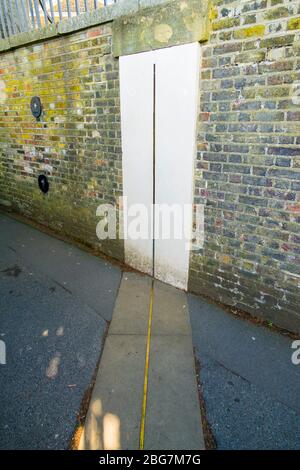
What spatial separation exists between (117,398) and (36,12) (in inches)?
200

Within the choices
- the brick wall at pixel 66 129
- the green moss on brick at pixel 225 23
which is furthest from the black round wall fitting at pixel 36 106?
the green moss on brick at pixel 225 23

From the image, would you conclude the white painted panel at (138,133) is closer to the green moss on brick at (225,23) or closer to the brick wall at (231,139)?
the brick wall at (231,139)

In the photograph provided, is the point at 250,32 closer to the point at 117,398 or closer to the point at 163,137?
the point at 163,137

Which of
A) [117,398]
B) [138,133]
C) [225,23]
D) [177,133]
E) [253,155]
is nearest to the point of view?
[117,398]

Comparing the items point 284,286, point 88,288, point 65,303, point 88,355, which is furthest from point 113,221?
point 284,286

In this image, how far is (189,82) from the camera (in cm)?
273

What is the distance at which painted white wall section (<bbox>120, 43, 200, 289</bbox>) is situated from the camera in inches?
110

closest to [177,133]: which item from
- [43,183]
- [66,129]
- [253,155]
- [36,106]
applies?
[253,155]

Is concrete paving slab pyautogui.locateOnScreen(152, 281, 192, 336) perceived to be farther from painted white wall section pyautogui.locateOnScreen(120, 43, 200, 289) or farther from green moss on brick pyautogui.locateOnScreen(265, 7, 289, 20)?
green moss on brick pyautogui.locateOnScreen(265, 7, 289, 20)

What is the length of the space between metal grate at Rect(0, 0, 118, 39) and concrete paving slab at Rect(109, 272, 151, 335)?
321cm

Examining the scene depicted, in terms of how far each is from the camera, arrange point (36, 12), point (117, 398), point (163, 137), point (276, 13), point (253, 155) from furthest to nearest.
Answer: point (36, 12), point (163, 137), point (253, 155), point (276, 13), point (117, 398)

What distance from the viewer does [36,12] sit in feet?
13.6

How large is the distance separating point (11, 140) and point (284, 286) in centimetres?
523
